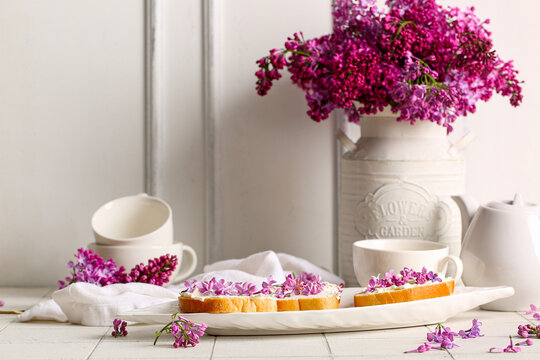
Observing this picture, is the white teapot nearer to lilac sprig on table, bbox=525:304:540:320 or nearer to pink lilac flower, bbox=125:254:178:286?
lilac sprig on table, bbox=525:304:540:320

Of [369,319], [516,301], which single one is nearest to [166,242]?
[369,319]

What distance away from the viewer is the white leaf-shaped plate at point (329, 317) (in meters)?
0.95

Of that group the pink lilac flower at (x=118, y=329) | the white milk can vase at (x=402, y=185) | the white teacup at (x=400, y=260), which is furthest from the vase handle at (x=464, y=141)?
the pink lilac flower at (x=118, y=329)

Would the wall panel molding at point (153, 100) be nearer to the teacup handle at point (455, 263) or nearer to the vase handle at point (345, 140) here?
the vase handle at point (345, 140)

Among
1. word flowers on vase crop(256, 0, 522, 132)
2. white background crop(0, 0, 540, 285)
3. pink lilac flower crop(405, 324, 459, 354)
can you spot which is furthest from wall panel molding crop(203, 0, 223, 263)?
pink lilac flower crop(405, 324, 459, 354)

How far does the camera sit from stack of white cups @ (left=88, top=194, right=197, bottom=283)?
1268 mm

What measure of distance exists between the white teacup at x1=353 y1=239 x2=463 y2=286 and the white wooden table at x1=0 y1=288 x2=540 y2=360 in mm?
89

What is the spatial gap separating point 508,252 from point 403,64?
371mm

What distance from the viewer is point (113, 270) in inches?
47.2

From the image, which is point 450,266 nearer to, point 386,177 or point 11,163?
point 386,177

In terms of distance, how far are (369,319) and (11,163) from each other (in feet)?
2.91

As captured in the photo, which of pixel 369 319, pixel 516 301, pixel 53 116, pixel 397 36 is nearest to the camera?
pixel 369 319

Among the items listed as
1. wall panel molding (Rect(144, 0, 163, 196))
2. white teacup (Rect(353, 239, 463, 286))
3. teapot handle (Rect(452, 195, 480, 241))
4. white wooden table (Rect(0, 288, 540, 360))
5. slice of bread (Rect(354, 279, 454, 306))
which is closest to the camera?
white wooden table (Rect(0, 288, 540, 360))

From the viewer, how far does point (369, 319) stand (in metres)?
0.97
